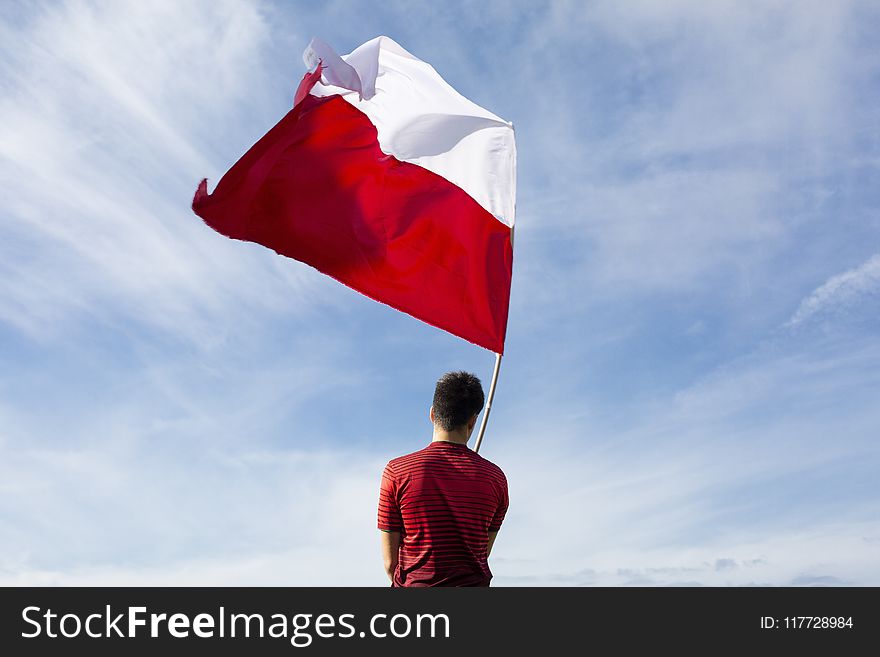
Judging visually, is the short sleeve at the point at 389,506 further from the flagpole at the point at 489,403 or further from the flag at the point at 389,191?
the flag at the point at 389,191

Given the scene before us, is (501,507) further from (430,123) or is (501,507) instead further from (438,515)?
(430,123)

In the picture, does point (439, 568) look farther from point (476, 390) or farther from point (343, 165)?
point (343, 165)

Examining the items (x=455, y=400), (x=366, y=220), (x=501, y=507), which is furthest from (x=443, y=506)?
(x=366, y=220)

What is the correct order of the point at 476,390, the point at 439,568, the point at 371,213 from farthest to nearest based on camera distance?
the point at 371,213
the point at 476,390
the point at 439,568

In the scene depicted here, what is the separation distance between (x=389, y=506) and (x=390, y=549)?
332 millimetres

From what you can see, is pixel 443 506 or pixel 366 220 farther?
pixel 366 220

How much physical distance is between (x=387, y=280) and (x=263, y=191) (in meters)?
1.72

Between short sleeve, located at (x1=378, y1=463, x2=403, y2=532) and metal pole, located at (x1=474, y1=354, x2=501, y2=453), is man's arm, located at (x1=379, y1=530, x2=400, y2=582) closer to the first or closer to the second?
short sleeve, located at (x1=378, y1=463, x2=403, y2=532)

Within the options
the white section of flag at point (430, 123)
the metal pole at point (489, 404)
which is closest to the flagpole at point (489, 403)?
the metal pole at point (489, 404)

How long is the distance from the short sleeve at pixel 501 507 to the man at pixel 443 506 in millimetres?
45

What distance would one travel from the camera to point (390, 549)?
21.6 ft

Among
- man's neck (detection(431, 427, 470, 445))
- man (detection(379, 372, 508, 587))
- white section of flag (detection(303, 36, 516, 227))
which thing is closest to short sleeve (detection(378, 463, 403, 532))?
man (detection(379, 372, 508, 587))

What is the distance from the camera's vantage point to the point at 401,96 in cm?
1078
